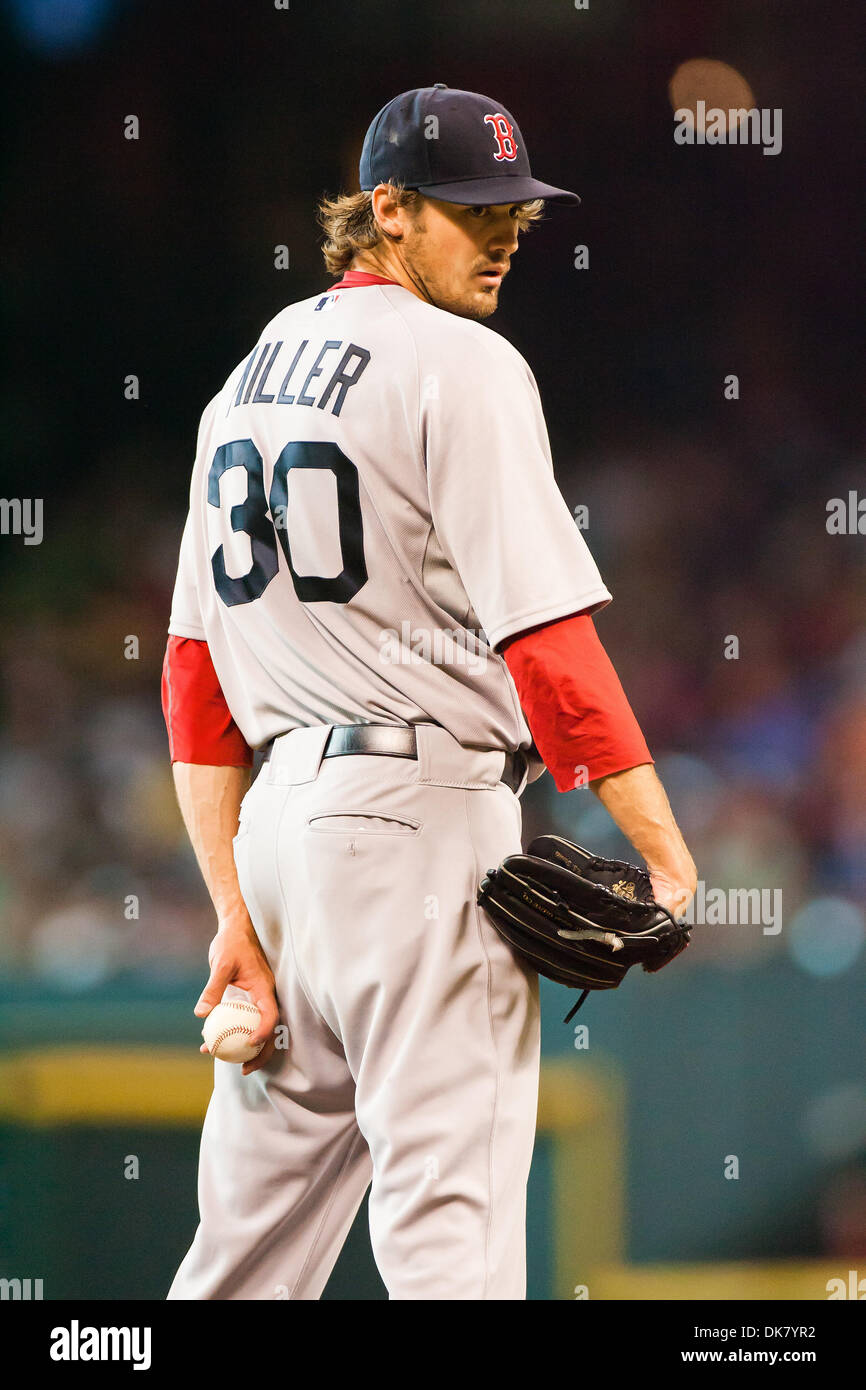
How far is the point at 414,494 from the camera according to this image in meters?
1.29

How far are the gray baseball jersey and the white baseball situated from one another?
268 mm

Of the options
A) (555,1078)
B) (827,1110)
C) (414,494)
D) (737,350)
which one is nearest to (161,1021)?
(555,1078)

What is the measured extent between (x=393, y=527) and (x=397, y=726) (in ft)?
0.61

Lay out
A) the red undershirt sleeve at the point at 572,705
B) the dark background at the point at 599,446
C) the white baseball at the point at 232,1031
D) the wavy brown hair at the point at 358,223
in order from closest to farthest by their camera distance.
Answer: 1. the red undershirt sleeve at the point at 572,705
2. the white baseball at the point at 232,1031
3. the wavy brown hair at the point at 358,223
4. the dark background at the point at 599,446

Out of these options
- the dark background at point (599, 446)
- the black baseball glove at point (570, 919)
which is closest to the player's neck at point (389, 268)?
the black baseball glove at point (570, 919)

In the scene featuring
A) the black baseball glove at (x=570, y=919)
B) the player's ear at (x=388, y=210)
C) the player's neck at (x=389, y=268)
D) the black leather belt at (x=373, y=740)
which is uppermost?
the player's ear at (x=388, y=210)

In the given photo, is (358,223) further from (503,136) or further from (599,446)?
(599,446)

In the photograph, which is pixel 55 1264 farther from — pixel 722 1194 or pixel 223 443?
pixel 223 443

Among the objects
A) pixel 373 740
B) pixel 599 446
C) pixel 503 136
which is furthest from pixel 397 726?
pixel 599 446

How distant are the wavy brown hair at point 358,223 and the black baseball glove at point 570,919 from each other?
672mm

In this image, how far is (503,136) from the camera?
1.41 meters

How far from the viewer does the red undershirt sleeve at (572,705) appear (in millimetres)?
1197

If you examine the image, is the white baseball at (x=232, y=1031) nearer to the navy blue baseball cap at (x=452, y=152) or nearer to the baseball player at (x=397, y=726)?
the baseball player at (x=397, y=726)

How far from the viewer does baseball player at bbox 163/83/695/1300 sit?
123cm
